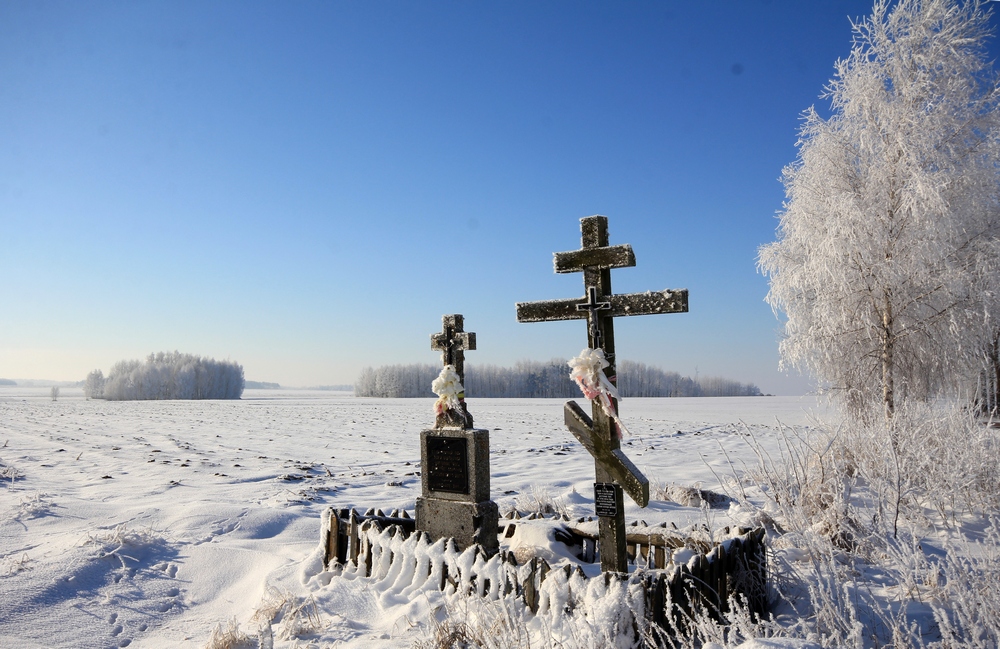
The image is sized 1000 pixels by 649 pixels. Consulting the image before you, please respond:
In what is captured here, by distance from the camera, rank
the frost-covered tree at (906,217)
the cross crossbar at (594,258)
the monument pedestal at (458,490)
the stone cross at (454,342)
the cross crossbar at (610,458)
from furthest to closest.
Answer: the frost-covered tree at (906,217)
the stone cross at (454,342)
the monument pedestal at (458,490)
the cross crossbar at (594,258)
the cross crossbar at (610,458)

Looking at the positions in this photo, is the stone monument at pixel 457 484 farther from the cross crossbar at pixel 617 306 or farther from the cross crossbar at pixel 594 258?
the cross crossbar at pixel 594 258

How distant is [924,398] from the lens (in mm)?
11375

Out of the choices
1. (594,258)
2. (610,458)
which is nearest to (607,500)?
(610,458)

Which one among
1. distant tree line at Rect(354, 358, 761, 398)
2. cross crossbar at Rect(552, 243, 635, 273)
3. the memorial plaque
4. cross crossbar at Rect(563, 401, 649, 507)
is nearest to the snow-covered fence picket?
the memorial plaque

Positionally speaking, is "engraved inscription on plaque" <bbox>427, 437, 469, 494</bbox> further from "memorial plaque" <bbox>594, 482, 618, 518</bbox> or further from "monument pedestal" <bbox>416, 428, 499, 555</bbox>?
"memorial plaque" <bbox>594, 482, 618, 518</bbox>

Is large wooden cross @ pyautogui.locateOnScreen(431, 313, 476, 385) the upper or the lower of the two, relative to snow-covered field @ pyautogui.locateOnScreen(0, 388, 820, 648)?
upper

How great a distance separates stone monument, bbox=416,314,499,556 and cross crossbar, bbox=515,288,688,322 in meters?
1.43

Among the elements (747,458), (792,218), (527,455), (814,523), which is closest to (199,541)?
(814,523)

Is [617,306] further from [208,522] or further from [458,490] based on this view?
[208,522]

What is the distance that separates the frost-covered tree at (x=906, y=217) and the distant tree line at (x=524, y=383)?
7626 centimetres

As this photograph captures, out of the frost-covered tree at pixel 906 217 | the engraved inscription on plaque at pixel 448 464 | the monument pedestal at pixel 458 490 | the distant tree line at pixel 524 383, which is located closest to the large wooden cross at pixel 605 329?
the monument pedestal at pixel 458 490

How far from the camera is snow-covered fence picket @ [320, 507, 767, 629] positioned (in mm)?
3787

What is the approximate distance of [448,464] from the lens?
6.22 m

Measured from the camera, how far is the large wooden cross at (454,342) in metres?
6.70
